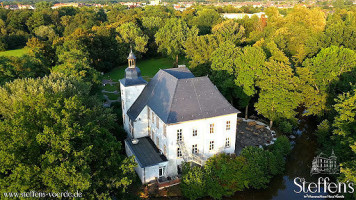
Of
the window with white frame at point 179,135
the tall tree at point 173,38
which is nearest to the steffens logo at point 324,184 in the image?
the window with white frame at point 179,135

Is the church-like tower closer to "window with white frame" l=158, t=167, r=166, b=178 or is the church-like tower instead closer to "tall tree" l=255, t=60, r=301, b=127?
"window with white frame" l=158, t=167, r=166, b=178

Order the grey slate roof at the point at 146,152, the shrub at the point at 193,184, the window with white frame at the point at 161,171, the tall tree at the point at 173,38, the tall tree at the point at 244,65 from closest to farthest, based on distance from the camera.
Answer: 1. the shrub at the point at 193,184
2. the grey slate roof at the point at 146,152
3. the window with white frame at the point at 161,171
4. the tall tree at the point at 244,65
5. the tall tree at the point at 173,38

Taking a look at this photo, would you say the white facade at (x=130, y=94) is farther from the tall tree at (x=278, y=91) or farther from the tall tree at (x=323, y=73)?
the tall tree at (x=323, y=73)

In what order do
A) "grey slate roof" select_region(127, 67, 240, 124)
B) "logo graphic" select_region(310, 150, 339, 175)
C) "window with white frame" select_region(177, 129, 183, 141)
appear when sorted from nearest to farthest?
"grey slate roof" select_region(127, 67, 240, 124)
"window with white frame" select_region(177, 129, 183, 141)
"logo graphic" select_region(310, 150, 339, 175)

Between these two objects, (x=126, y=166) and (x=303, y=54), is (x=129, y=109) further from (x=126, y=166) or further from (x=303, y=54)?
(x=303, y=54)

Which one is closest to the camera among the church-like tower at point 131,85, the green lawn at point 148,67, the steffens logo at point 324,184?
the steffens logo at point 324,184

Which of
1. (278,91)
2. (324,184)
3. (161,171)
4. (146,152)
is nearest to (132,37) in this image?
(278,91)

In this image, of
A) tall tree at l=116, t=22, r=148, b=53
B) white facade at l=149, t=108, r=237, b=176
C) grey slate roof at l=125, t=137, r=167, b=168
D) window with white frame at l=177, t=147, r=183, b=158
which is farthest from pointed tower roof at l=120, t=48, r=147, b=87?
tall tree at l=116, t=22, r=148, b=53
